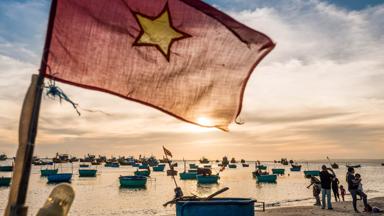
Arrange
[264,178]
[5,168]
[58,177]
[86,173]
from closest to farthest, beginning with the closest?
[58,177] → [264,178] → [86,173] → [5,168]

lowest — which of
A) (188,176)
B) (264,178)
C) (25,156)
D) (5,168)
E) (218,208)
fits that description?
(218,208)

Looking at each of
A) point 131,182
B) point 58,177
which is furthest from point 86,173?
point 131,182

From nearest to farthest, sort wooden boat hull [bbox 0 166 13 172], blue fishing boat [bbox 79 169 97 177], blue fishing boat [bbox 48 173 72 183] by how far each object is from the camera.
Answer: blue fishing boat [bbox 48 173 72 183] → blue fishing boat [bbox 79 169 97 177] → wooden boat hull [bbox 0 166 13 172]

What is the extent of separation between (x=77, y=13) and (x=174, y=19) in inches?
51.5

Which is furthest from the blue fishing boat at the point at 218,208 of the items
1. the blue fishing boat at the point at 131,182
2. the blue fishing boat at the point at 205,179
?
the blue fishing boat at the point at 205,179

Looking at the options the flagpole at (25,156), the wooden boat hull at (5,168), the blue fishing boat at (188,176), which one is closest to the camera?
the flagpole at (25,156)

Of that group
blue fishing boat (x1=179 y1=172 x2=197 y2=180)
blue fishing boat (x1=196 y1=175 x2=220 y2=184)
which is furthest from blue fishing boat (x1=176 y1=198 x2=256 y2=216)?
blue fishing boat (x1=179 y1=172 x2=197 y2=180)

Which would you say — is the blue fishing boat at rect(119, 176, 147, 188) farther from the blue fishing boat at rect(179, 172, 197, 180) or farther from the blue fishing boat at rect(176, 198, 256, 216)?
the blue fishing boat at rect(176, 198, 256, 216)

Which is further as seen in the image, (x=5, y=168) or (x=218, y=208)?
(x=5, y=168)

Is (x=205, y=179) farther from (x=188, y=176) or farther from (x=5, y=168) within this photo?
(x=5, y=168)

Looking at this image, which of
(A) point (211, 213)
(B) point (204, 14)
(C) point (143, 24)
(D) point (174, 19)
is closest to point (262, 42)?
(B) point (204, 14)

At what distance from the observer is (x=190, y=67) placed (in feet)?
18.1

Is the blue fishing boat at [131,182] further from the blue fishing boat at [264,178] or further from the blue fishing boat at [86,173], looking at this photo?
the blue fishing boat at [86,173]

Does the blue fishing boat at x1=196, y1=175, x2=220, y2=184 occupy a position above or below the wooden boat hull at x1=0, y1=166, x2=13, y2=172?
below
